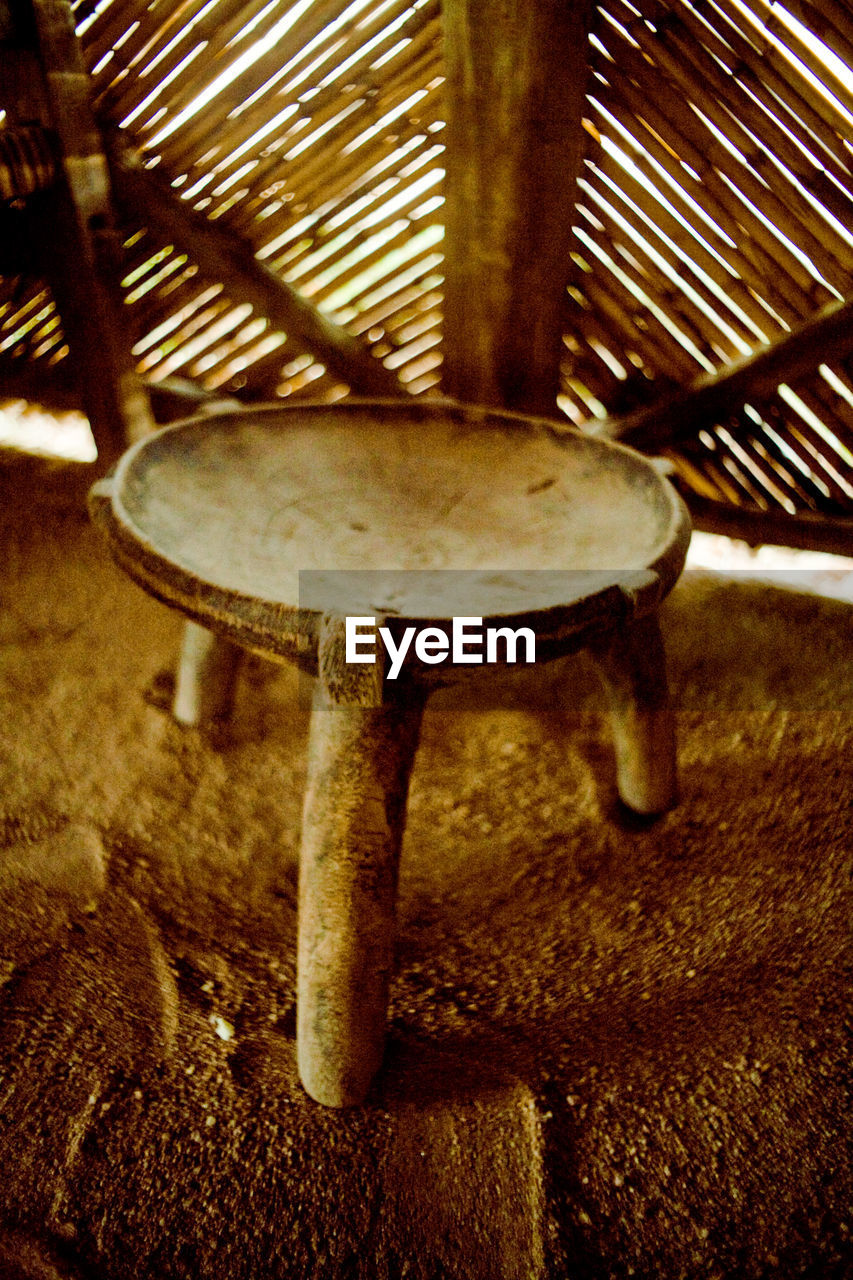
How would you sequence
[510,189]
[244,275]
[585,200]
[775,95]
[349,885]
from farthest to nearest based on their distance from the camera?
[244,275], [585,200], [510,189], [775,95], [349,885]

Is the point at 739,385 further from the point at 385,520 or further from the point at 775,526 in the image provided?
the point at 385,520

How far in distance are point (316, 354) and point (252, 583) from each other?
1.41m

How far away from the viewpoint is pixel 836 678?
6.13 ft

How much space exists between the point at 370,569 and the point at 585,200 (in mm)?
1198

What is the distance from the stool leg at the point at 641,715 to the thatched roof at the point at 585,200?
898mm

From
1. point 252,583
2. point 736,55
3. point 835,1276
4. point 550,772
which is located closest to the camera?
point 835,1276

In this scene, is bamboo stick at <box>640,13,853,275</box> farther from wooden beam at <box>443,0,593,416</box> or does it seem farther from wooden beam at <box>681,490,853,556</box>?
wooden beam at <box>681,490,853,556</box>

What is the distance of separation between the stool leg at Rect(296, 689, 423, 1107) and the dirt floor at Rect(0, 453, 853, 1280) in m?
0.09

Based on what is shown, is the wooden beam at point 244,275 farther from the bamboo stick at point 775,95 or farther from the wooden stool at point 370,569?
the bamboo stick at point 775,95

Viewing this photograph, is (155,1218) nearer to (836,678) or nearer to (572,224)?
(836,678)


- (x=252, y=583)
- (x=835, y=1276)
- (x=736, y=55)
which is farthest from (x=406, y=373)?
(x=835, y=1276)

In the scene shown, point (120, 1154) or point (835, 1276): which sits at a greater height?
point (120, 1154)

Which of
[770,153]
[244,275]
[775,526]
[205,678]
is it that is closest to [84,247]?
[244,275]

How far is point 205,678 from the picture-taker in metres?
1.70
